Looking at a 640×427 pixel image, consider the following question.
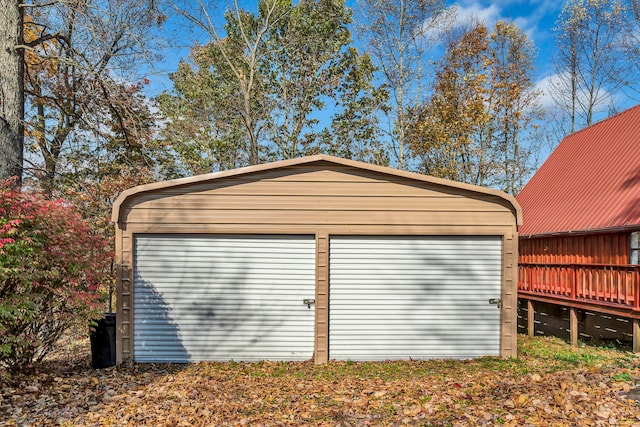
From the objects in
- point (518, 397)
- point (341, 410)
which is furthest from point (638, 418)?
point (341, 410)

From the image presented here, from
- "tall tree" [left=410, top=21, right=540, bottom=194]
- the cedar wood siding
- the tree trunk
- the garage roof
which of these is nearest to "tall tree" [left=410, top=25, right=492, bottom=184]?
"tall tree" [left=410, top=21, right=540, bottom=194]

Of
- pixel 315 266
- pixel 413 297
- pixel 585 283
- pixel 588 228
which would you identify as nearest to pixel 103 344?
pixel 315 266

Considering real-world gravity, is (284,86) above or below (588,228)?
above

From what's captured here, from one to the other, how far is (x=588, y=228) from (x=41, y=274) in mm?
11357

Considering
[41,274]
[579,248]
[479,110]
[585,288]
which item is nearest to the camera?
[41,274]

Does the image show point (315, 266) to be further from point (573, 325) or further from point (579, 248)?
point (579, 248)

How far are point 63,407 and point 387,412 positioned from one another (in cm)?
390

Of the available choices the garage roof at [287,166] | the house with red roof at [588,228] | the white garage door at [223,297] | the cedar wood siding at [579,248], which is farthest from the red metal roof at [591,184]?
the white garage door at [223,297]

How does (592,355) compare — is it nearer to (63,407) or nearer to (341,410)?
(341,410)

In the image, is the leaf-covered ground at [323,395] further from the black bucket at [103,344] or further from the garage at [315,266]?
the garage at [315,266]

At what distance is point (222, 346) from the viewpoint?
26.3ft

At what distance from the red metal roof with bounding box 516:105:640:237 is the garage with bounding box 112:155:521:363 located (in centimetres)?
400

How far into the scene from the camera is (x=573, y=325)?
10562 millimetres

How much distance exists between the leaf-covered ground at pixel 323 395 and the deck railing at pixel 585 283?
1853mm
